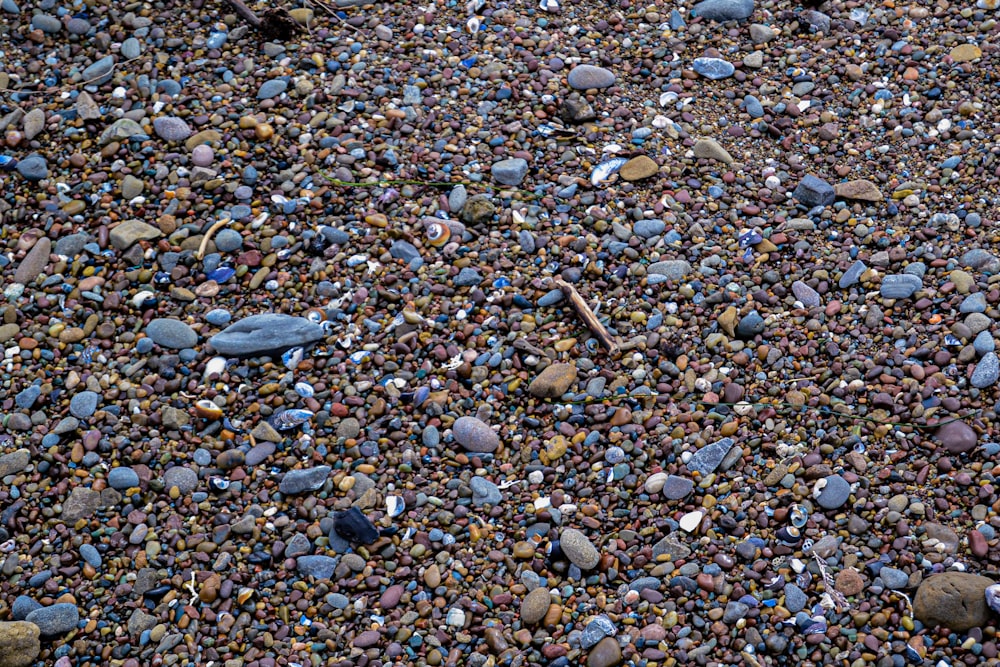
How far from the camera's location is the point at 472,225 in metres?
3.19

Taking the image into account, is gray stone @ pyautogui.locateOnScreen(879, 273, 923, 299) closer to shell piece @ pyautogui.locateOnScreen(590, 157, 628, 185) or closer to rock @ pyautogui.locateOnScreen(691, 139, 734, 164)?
rock @ pyautogui.locateOnScreen(691, 139, 734, 164)

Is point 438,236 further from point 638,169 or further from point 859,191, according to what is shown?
point 859,191

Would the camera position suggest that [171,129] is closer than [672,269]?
No

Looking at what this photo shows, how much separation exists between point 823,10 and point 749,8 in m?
0.31

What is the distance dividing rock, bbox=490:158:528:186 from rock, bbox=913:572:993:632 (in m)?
1.85

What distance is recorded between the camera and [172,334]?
2967mm

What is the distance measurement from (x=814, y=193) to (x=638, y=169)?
617mm

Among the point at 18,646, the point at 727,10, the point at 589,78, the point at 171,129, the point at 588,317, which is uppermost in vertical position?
the point at 727,10

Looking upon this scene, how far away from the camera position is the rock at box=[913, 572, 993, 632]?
88.5 inches

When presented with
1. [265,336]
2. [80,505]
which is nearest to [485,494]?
[265,336]

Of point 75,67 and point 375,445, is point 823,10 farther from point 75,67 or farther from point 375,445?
point 75,67

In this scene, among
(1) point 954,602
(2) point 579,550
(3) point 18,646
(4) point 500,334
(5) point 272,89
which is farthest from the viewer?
(5) point 272,89

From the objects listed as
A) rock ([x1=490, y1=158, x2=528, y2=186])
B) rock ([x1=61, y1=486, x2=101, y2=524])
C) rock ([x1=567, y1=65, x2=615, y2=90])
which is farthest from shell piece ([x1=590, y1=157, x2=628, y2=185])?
rock ([x1=61, y1=486, x2=101, y2=524])

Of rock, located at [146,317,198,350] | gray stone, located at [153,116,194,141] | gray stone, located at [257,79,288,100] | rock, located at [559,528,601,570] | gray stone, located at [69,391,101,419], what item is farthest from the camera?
gray stone, located at [257,79,288,100]
